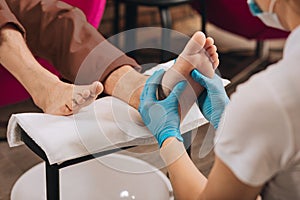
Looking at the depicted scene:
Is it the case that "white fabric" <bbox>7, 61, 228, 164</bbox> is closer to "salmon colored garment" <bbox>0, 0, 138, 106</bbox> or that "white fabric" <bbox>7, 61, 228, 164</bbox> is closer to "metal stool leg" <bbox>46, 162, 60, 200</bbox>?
"metal stool leg" <bbox>46, 162, 60, 200</bbox>

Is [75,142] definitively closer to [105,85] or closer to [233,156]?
[105,85]

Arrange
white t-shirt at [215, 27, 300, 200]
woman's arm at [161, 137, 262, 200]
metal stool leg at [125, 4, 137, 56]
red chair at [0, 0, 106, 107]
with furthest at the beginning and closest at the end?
metal stool leg at [125, 4, 137, 56]
red chair at [0, 0, 106, 107]
woman's arm at [161, 137, 262, 200]
white t-shirt at [215, 27, 300, 200]

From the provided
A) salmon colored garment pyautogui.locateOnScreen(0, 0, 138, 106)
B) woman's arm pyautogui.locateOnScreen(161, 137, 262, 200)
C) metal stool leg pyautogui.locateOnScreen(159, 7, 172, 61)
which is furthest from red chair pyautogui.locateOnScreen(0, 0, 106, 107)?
woman's arm pyautogui.locateOnScreen(161, 137, 262, 200)

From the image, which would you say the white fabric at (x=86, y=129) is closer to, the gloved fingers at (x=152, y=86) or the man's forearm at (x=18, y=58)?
the gloved fingers at (x=152, y=86)

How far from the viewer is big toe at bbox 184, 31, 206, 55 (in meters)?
1.31

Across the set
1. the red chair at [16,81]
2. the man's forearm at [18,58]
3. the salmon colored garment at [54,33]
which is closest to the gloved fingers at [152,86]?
the salmon colored garment at [54,33]

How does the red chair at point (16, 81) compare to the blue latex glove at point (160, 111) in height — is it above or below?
below

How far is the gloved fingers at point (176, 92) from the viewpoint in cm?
132

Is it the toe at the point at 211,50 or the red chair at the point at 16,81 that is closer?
the toe at the point at 211,50

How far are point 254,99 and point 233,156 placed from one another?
4.0 inches

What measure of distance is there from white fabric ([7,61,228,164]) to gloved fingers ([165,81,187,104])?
8cm

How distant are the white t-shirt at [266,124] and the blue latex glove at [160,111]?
12.7 inches

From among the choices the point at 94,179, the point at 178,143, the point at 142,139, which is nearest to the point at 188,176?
the point at 178,143

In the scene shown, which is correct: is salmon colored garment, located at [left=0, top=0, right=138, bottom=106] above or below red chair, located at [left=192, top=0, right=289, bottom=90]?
above
